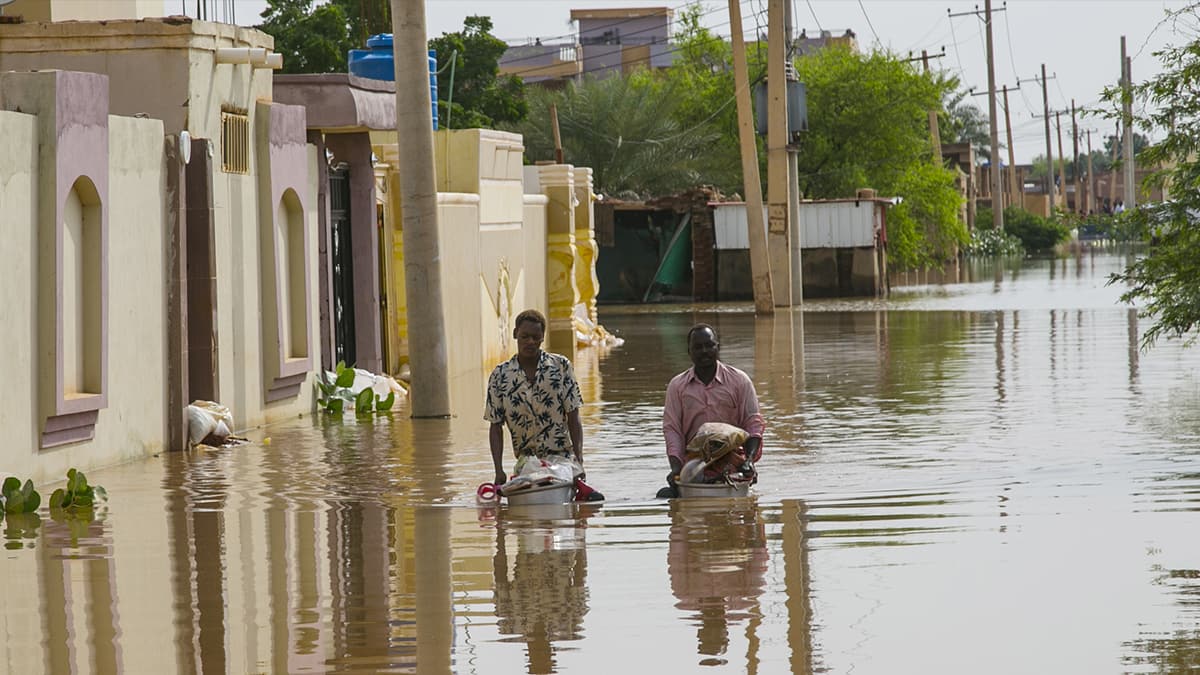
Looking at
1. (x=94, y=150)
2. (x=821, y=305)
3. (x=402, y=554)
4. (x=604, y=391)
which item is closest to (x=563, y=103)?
(x=821, y=305)

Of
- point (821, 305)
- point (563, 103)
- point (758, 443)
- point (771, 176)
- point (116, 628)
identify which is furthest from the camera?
point (563, 103)

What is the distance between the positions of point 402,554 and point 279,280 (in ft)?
28.1

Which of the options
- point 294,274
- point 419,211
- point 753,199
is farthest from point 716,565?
point 753,199

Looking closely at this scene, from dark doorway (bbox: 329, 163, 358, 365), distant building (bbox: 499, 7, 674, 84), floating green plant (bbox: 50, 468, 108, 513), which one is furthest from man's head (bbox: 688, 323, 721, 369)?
distant building (bbox: 499, 7, 674, 84)

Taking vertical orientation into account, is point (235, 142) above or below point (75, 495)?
above

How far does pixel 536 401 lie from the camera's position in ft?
36.7

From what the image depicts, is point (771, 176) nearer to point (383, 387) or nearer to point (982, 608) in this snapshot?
point (383, 387)

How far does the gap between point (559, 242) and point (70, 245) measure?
59.1 ft

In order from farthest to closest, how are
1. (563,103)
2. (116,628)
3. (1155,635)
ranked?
(563,103)
(116,628)
(1155,635)

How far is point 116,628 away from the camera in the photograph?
25.1 feet

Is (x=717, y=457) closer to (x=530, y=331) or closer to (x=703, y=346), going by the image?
(x=703, y=346)

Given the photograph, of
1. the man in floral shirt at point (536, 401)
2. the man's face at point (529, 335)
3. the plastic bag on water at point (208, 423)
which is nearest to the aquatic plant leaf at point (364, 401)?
the plastic bag on water at point (208, 423)

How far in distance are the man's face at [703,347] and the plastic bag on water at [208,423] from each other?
5.68m

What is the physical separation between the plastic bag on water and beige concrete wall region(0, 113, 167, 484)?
32 centimetres
